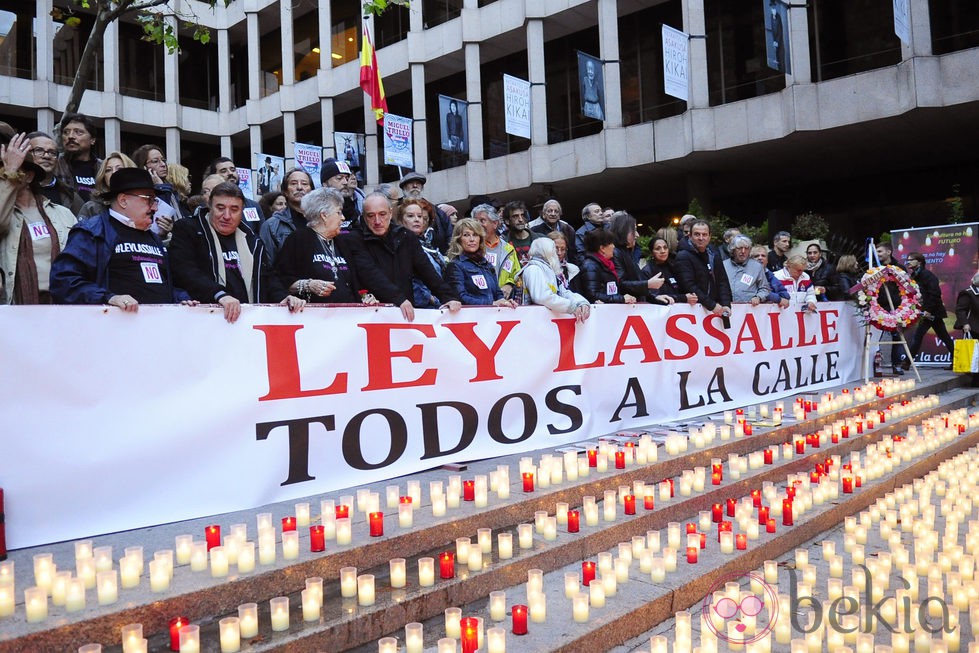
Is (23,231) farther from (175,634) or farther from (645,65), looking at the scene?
(645,65)

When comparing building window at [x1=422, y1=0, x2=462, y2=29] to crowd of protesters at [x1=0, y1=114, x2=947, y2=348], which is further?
building window at [x1=422, y1=0, x2=462, y2=29]

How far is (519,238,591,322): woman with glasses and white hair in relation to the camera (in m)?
6.43

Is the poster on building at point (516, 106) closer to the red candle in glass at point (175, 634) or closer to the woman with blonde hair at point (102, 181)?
the woman with blonde hair at point (102, 181)

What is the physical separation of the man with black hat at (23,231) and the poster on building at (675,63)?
1473cm

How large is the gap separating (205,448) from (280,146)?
95.4 feet

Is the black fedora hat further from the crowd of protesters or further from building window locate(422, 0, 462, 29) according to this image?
building window locate(422, 0, 462, 29)

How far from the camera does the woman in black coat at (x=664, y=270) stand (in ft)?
26.7

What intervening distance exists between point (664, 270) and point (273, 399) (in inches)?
205

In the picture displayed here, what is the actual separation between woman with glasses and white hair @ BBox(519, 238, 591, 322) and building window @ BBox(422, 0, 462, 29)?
19411mm

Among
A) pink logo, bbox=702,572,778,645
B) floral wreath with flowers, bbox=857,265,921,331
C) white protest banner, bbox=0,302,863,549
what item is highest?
floral wreath with flowers, bbox=857,265,921,331

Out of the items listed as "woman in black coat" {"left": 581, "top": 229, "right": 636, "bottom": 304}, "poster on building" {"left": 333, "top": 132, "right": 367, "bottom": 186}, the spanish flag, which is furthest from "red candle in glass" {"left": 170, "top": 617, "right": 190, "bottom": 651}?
"poster on building" {"left": 333, "top": 132, "right": 367, "bottom": 186}

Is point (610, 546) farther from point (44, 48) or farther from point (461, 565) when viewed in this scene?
point (44, 48)

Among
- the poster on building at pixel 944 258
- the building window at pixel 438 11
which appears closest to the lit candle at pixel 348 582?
the poster on building at pixel 944 258

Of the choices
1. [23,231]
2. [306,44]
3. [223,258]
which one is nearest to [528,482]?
[223,258]
